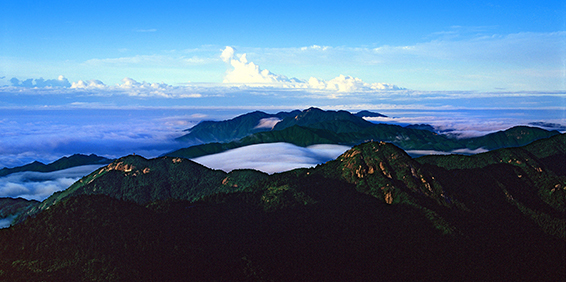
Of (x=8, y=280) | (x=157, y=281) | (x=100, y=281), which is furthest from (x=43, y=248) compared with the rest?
(x=157, y=281)

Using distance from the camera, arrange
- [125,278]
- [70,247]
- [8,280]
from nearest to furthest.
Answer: [8,280], [125,278], [70,247]

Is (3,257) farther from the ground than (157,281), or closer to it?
farther from the ground

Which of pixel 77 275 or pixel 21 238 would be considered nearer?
pixel 77 275

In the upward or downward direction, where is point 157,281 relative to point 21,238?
downward

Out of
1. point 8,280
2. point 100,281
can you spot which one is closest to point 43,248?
point 8,280

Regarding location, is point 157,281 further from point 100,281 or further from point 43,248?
point 43,248

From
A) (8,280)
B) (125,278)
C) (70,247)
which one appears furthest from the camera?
(70,247)

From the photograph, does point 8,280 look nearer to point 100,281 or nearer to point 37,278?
point 37,278

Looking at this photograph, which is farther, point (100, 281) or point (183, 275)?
point (183, 275)

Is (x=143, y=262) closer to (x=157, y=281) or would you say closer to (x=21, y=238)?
(x=157, y=281)
